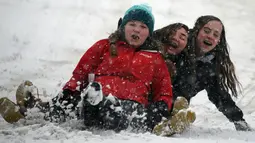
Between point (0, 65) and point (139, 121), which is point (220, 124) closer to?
point (139, 121)

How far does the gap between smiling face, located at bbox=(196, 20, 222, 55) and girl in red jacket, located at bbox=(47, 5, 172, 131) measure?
569 millimetres

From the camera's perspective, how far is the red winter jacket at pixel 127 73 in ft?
10.4

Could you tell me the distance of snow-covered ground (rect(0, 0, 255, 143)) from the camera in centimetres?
276

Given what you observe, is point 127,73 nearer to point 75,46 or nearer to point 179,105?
point 179,105

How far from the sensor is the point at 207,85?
13.4 feet

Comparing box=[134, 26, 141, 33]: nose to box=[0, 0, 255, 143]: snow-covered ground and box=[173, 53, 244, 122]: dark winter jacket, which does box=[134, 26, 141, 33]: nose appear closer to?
box=[173, 53, 244, 122]: dark winter jacket

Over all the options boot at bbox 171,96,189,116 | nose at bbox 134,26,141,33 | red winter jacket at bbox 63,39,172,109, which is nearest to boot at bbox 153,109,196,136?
red winter jacket at bbox 63,39,172,109

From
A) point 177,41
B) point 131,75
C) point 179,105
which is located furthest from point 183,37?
point 131,75

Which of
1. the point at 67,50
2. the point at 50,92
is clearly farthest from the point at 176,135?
the point at 67,50

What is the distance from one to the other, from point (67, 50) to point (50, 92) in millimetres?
1857

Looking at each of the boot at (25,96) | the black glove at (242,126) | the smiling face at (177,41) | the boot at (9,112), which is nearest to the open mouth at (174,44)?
the smiling face at (177,41)

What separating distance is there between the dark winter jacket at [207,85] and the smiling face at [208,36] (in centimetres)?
9

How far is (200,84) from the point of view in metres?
4.04

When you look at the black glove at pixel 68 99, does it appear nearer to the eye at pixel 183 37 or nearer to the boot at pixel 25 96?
the boot at pixel 25 96
